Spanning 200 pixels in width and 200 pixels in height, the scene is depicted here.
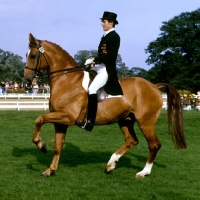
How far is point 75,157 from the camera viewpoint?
12602 mm

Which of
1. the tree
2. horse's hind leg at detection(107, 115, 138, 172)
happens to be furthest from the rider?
the tree

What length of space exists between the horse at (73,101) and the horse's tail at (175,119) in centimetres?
3

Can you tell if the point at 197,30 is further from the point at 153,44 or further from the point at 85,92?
the point at 85,92

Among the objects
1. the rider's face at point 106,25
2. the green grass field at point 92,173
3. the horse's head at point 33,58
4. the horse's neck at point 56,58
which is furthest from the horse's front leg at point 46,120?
the rider's face at point 106,25

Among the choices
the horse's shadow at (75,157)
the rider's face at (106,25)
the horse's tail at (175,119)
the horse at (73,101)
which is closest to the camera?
the horse at (73,101)

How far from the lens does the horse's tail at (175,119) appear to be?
1094 cm

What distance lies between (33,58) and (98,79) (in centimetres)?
156

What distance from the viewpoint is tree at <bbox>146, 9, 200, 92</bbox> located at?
2840 inches

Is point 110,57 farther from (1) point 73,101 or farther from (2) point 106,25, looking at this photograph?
(1) point 73,101

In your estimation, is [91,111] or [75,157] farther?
[75,157]

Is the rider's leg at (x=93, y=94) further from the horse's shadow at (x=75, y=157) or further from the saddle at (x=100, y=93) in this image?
the horse's shadow at (x=75, y=157)

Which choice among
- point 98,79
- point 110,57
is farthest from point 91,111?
point 110,57

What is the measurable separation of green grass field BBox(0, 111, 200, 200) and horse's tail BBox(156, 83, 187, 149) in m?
0.75

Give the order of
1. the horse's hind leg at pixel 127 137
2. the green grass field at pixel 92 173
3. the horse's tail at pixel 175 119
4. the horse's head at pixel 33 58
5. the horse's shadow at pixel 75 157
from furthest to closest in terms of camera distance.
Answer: the horse's shadow at pixel 75 157 < the horse's tail at pixel 175 119 < the horse's hind leg at pixel 127 137 < the horse's head at pixel 33 58 < the green grass field at pixel 92 173
